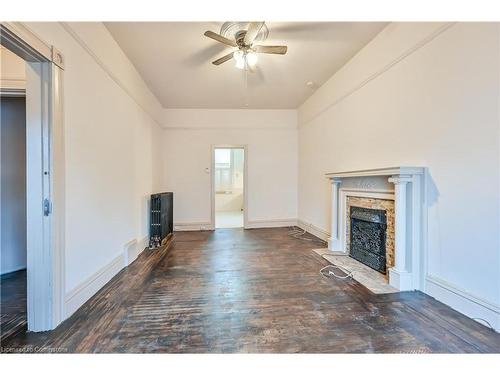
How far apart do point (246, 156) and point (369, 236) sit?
3655 millimetres

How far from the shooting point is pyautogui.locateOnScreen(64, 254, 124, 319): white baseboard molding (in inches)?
80.7

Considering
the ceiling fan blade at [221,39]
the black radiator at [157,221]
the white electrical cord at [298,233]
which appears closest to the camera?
the ceiling fan blade at [221,39]

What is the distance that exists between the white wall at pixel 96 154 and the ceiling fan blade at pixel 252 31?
1.55 m

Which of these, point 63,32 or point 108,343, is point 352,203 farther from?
point 63,32

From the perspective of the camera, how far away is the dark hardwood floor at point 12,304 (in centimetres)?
182

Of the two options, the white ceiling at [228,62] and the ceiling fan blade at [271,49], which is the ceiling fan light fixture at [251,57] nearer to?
the ceiling fan blade at [271,49]

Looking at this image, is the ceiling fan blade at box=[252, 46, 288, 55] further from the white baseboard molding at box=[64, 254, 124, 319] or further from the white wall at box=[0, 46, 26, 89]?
the white baseboard molding at box=[64, 254, 124, 319]

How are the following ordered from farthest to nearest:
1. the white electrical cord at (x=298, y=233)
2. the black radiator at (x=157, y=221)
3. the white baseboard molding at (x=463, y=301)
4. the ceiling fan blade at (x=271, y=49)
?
the white electrical cord at (x=298, y=233) → the black radiator at (x=157, y=221) → the ceiling fan blade at (x=271, y=49) → the white baseboard molding at (x=463, y=301)

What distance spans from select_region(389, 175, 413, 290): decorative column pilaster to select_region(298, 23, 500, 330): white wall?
0.19 metres

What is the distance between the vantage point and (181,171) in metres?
6.09

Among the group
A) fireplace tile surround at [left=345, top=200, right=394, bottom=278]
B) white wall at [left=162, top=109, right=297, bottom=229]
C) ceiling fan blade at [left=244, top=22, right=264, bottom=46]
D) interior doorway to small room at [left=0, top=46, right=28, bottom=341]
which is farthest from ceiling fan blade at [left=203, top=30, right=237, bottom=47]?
white wall at [left=162, top=109, right=297, bottom=229]

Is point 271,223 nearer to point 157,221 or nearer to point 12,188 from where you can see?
point 157,221

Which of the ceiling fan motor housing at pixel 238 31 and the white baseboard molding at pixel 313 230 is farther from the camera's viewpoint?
the white baseboard molding at pixel 313 230

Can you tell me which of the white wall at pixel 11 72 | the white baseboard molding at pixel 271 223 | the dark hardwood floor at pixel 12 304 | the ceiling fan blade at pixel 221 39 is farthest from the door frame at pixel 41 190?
the white baseboard molding at pixel 271 223
